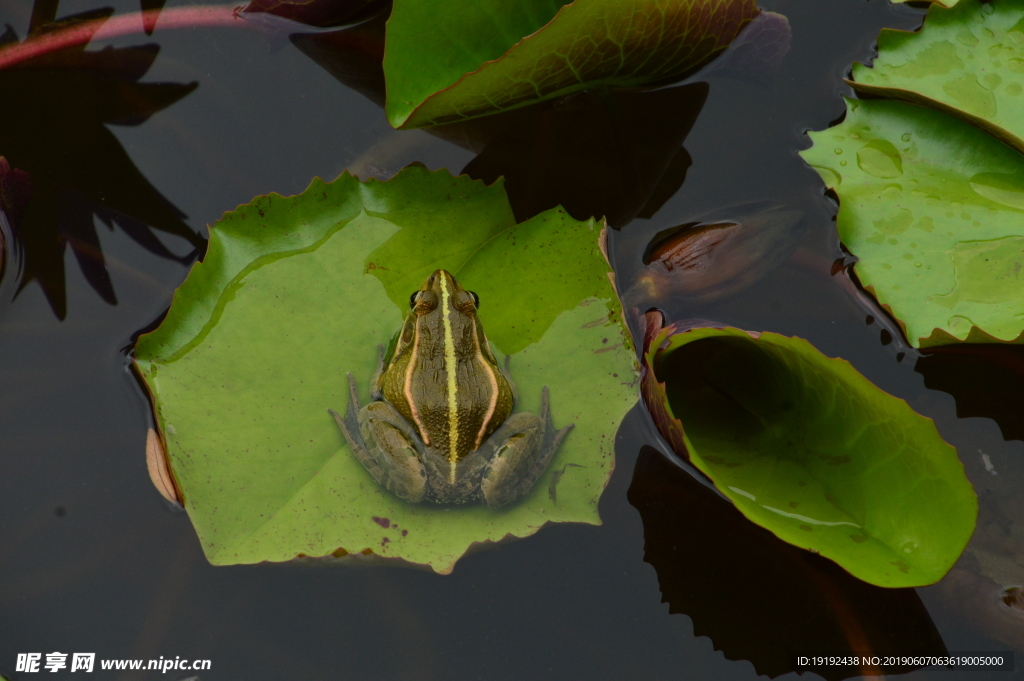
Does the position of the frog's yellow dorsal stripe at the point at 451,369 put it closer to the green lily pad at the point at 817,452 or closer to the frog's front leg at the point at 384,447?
the frog's front leg at the point at 384,447

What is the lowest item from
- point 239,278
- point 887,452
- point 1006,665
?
point 1006,665

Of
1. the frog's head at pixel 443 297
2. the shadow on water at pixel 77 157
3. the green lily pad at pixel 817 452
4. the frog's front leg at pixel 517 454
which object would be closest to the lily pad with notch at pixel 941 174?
the green lily pad at pixel 817 452

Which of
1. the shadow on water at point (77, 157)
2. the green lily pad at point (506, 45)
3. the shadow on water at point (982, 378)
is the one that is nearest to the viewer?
the green lily pad at point (506, 45)

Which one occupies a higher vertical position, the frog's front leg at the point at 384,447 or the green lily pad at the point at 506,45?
the green lily pad at the point at 506,45

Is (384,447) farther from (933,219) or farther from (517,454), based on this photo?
(933,219)

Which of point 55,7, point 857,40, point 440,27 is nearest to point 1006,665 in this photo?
point 857,40

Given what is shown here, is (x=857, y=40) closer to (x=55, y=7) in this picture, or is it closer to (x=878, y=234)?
(x=878, y=234)

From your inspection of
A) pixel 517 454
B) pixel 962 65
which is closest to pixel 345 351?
pixel 517 454

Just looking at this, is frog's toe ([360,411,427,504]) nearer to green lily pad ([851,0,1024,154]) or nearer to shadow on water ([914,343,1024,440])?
shadow on water ([914,343,1024,440])

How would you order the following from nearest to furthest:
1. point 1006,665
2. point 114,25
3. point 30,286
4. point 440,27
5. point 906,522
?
1. point 906,522
2. point 1006,665
3. point 440,27
4. point 30,286
5. point 114,25
